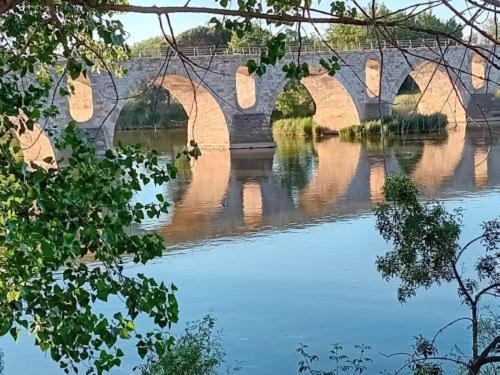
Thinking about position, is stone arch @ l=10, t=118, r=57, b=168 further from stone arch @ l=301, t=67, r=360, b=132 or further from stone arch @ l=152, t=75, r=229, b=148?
stone arch @ l=301, t=67, r=360, b=132

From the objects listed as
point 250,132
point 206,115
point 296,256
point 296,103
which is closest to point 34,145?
point 296,256

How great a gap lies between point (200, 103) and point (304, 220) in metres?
12.9

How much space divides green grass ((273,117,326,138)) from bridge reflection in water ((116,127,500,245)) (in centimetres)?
516

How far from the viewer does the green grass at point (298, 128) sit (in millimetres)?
28453

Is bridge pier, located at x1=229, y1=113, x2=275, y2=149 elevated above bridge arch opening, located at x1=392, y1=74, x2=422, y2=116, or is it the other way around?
bridge arch opening, located at x1=392, y1=74, x2=422, y2=116

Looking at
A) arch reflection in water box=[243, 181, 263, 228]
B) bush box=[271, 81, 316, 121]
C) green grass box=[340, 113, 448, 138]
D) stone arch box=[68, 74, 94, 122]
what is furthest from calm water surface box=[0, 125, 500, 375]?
bush box=[271, 81, 316, 121]

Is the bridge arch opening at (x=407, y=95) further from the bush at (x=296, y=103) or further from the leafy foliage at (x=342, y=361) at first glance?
the leafy foliage at (x=342, y=361)

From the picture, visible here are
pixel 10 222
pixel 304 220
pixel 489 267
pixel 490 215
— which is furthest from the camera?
pixel 304 220

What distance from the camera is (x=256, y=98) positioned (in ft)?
79.5

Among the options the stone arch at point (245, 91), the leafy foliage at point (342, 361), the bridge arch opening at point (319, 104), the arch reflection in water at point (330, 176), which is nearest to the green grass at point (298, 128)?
the bridge arch opening at point (319, 104)

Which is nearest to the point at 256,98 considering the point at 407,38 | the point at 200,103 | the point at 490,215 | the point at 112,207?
the point at 200,103

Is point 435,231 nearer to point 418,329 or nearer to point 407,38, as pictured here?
point 418,329

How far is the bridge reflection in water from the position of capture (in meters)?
11.7

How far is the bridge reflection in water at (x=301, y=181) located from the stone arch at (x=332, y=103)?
3.87 meters
